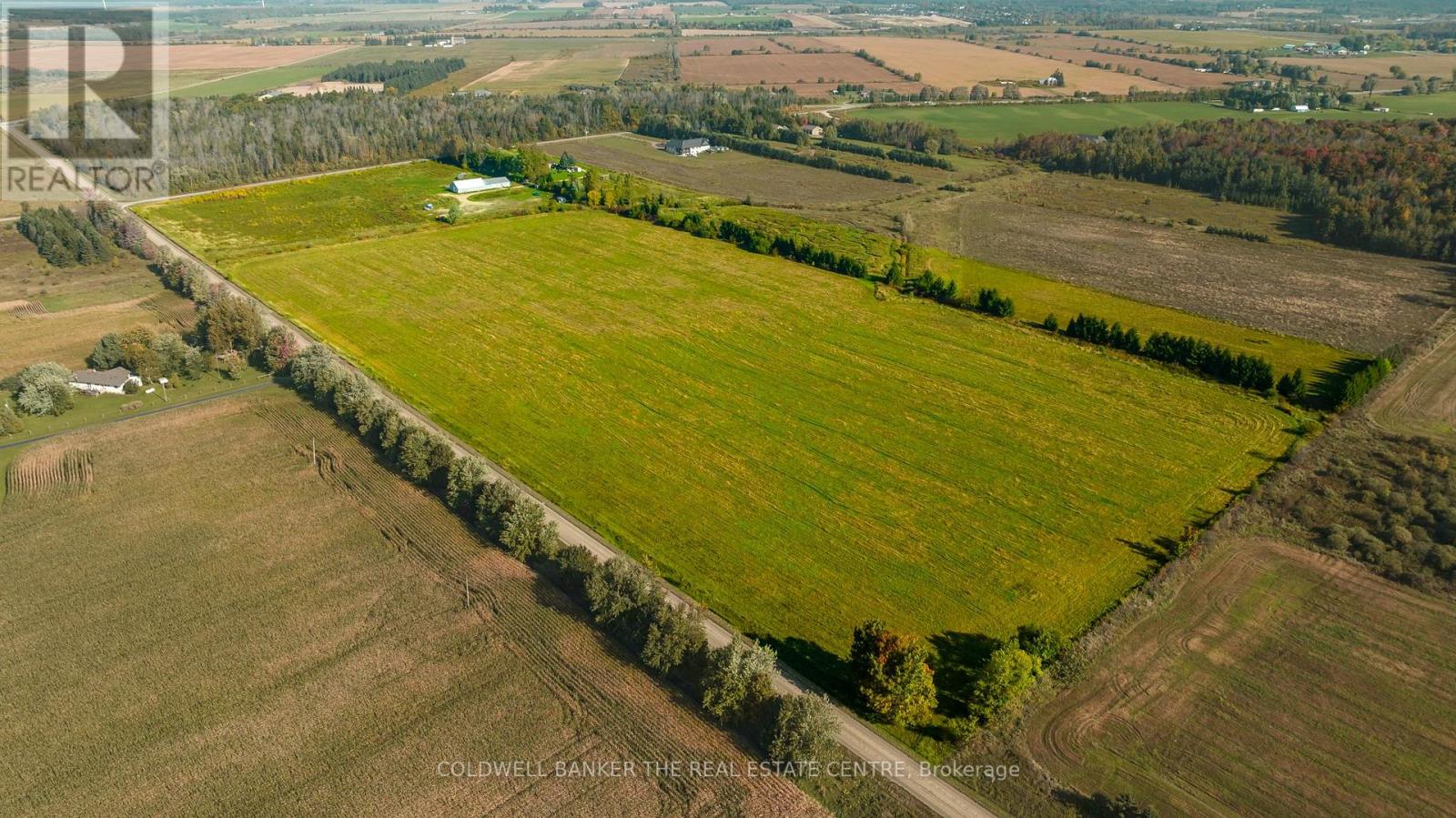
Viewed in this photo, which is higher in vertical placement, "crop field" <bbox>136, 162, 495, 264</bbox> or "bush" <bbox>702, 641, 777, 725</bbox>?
"crop field" <bbox>136, 162, 495, 264</bbox>

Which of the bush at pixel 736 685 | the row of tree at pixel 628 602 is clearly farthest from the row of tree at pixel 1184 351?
the bush at pixel 736 685

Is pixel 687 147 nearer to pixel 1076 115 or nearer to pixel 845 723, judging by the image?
pixel 1076 115

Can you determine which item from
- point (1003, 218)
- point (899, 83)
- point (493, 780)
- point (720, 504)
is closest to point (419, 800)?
point (493, 780)

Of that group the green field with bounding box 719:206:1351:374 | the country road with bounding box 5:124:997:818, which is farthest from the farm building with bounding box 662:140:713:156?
the country road with bounding box 5:124:997:818

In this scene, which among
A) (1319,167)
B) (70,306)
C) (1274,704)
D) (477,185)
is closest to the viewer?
(1274,704)

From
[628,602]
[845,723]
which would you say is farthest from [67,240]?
[845,723]

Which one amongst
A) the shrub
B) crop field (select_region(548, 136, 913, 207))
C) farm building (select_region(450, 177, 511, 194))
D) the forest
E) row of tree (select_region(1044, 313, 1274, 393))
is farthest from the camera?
farm building (select_region(450, 177, 511, 194))

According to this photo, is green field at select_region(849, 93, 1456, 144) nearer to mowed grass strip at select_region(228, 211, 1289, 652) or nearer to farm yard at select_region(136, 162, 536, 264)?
farm yard at select_region(136, 162, 536, 264)
